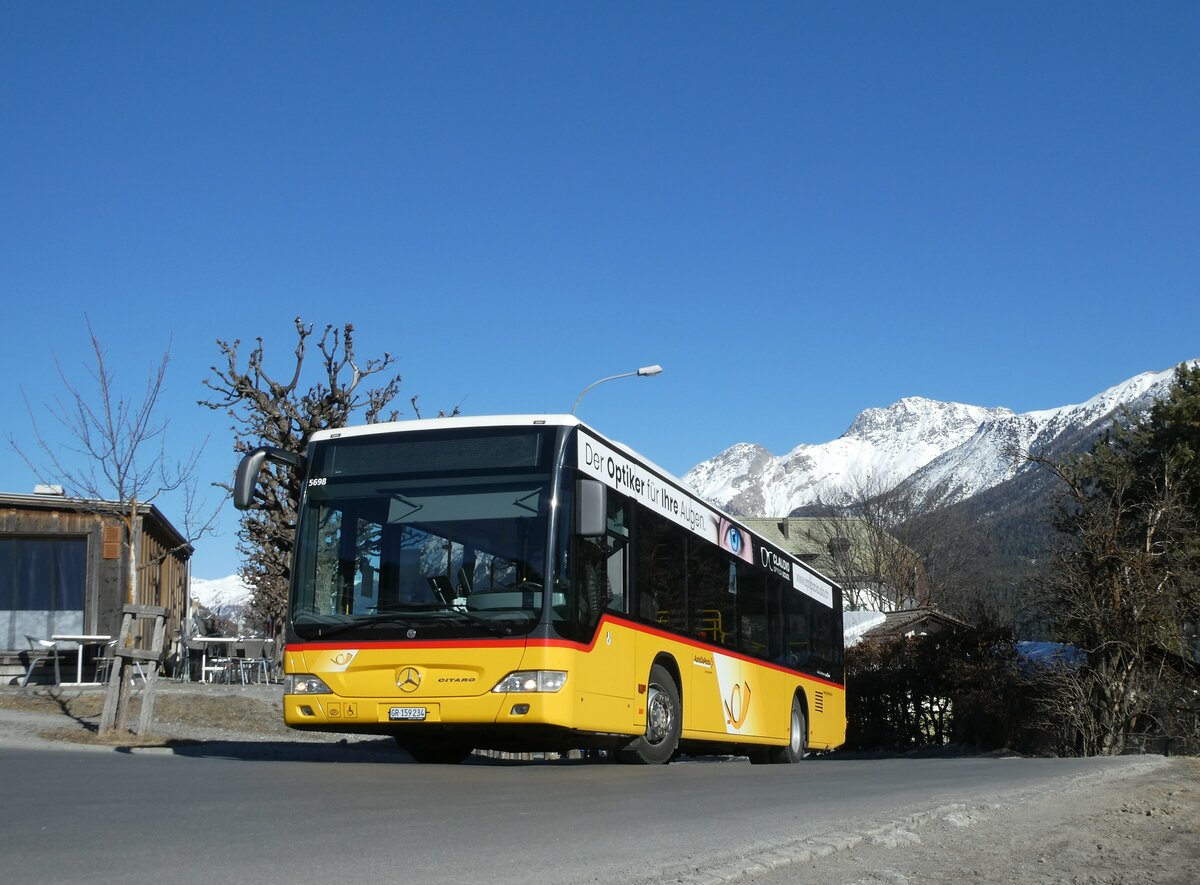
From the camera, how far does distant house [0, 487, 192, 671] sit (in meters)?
25.5

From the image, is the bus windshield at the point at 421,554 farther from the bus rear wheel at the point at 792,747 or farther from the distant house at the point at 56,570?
the distant house at the point at 56,570

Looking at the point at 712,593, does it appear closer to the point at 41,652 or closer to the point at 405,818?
the point at 405,818

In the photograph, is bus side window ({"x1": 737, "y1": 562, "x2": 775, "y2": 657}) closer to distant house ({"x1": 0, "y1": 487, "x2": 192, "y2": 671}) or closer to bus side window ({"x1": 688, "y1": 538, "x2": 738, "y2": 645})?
bus side window ({"x1": 688, "y1": 538, "x2": 738, "y2": 645})

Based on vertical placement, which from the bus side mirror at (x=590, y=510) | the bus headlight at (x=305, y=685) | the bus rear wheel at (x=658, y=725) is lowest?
the bus rear wheel at (x=658, y=725)

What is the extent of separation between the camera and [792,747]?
1959 cm

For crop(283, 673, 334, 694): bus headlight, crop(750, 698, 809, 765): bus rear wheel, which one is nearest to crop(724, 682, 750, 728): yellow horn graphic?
crop(750, 698, 809, 765): bus rear wheel

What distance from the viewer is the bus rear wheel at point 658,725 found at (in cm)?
1359

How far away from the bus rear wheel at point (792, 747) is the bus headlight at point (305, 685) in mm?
8530

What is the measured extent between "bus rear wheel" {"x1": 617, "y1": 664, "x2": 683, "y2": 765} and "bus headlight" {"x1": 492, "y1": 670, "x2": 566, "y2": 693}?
2.07 meters

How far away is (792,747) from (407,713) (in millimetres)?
9156

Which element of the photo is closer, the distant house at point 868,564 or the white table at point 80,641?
the white table at point 80,641

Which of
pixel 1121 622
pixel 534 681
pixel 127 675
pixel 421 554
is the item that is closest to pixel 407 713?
pixel 534 681

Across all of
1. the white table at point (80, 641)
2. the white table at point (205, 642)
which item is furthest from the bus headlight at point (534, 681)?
the white table at point (205, 642)

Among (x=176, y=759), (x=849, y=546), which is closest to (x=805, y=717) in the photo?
(x=176, y=759)
